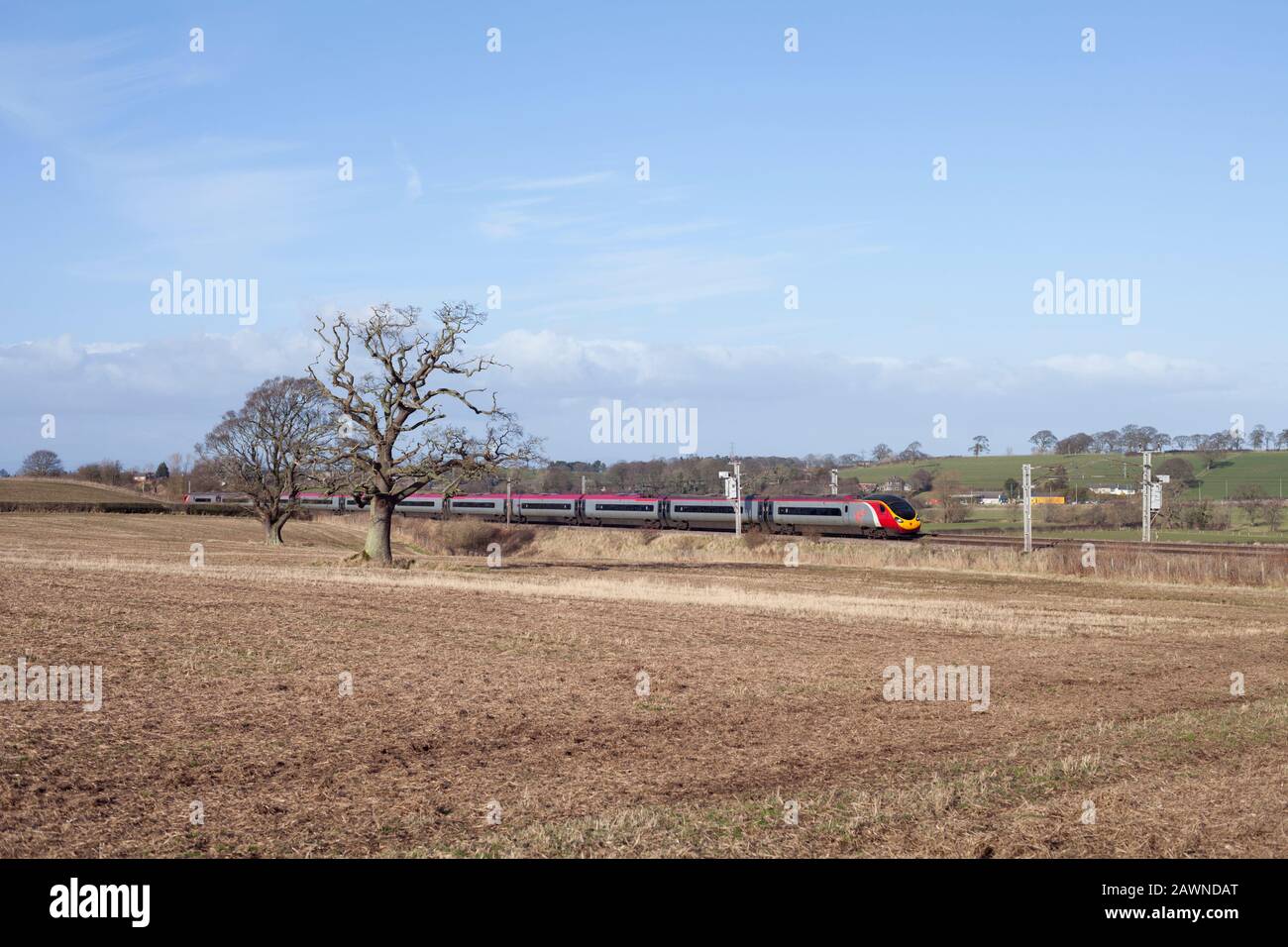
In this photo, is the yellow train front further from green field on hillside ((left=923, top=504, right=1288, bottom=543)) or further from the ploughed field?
the ploughed field

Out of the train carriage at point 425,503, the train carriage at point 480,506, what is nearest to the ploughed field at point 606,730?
the train carriage at point 480,506

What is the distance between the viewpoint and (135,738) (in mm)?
12797

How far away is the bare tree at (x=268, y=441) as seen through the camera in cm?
6606

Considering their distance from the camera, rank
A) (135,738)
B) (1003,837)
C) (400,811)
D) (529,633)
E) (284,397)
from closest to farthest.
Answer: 1. (1003,837)
2. (400,811)
3. (135,738)
4. (529,633)
5. (284,397)

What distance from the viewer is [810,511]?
7719 cm

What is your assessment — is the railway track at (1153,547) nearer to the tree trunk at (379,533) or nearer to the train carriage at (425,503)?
the tree trunk at (379,533)

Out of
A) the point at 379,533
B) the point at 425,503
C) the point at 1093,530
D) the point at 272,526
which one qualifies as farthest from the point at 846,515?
the point at 425,503

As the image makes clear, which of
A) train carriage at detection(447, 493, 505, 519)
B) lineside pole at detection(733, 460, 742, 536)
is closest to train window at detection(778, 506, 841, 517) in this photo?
lineside pole at detection(733, 460, 742, 536)

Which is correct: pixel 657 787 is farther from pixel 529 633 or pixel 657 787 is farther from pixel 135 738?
pixel 529 633

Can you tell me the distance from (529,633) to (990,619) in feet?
46.8

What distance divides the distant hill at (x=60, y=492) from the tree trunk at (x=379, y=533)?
55.0 meters

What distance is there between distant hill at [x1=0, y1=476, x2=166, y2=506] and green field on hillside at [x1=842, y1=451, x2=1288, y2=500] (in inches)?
3589

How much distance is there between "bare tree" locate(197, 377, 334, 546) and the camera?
217 ft
